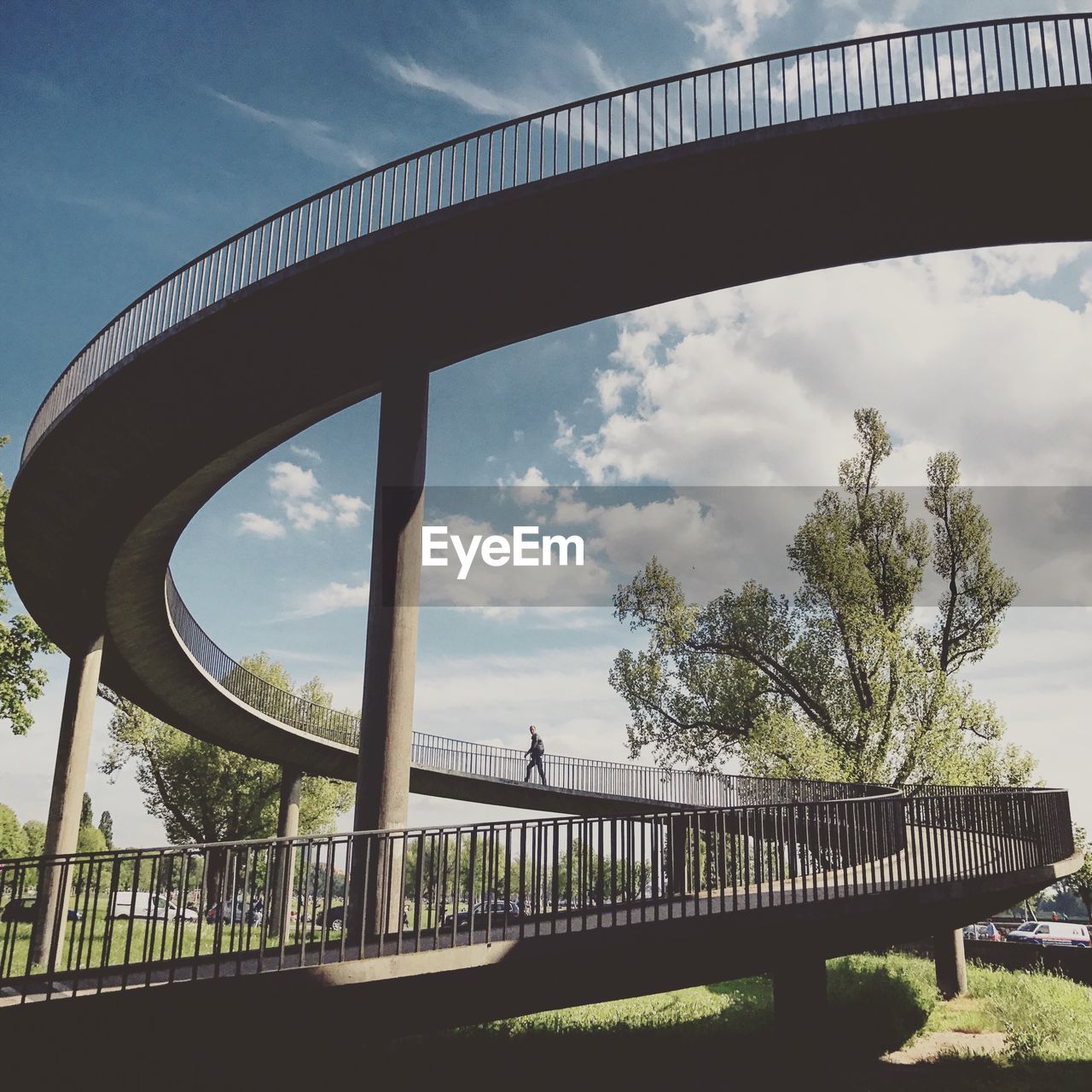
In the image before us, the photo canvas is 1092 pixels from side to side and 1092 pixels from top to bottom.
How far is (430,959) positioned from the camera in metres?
8.03

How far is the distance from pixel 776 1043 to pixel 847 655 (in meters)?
14.7

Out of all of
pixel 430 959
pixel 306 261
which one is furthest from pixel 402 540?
pixel 430 959

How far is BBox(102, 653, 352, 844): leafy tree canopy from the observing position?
133ft

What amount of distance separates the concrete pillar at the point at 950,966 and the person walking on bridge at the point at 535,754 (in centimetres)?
1167

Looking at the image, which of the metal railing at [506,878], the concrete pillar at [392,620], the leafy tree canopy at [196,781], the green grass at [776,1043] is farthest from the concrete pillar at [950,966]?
the leafy tree canopy at [196,781]

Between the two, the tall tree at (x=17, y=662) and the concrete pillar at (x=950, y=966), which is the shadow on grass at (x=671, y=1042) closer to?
the concrete pillar at (x=950, y=966)

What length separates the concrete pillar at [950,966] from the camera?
64.4 ft

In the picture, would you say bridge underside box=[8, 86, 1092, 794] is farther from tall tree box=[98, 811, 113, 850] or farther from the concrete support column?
tall tree box=[98, 811, 113, 850]

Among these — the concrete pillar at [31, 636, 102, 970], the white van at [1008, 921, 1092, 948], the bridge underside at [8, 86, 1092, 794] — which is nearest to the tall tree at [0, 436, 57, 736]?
the concrete pillar at [31, 636, 102, 970]

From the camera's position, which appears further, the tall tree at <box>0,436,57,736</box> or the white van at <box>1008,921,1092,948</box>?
the white van at <box>1008,921,1092,948</box>

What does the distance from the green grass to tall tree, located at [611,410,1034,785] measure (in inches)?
236

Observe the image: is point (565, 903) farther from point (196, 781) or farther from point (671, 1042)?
point (196, 781)

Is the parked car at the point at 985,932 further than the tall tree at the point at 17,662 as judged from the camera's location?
Yes

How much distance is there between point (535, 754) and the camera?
27438mm
